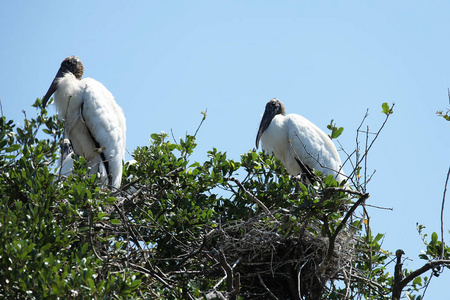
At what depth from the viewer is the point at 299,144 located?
294 inches

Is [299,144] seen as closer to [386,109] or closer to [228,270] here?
[386,109]

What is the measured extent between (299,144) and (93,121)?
7.84 feet

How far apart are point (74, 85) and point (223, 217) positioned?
2.24m

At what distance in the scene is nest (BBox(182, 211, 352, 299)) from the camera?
4926 millimetres

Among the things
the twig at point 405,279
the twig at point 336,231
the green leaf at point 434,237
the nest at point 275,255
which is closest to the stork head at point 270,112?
the nest at point 275,255

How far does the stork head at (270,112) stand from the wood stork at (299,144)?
13 cm

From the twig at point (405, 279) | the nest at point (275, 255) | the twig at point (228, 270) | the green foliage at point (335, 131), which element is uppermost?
the green foliage at point (335, 131)

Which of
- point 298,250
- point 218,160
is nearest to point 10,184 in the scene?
point 218,160

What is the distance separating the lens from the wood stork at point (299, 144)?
738 cm

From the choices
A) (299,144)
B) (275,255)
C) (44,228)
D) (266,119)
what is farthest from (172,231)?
(266,119)

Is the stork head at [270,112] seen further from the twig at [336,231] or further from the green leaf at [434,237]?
the green leaf at [434,237]

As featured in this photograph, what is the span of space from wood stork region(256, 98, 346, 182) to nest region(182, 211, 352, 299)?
6.99 feet

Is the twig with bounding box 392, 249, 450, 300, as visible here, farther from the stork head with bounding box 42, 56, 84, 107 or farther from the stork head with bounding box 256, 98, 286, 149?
the stork head with bounding box 42, 56, 84, 107

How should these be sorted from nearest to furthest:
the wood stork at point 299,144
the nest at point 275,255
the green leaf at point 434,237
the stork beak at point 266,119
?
1. the green leaf at point 434,237
2. the nest at point 275,255
3. the wood stork at point 299,144
4. the stork beak at point 266,119
